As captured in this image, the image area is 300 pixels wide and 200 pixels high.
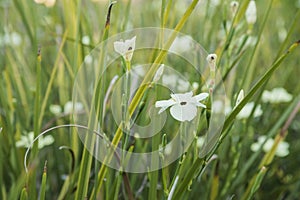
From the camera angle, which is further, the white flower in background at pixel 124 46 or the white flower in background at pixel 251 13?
the white flower in background at pixel 251 13

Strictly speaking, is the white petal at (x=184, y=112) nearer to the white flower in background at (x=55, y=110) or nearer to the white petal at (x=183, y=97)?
the white petal at (x=183, y=97)

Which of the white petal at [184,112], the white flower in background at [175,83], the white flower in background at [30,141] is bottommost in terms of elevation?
the white flower in background at [30,141]

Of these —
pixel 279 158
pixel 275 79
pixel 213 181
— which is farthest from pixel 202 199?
pixel 275 79

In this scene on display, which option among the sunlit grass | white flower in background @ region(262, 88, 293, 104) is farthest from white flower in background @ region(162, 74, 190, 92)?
white flower in background @ region(262, 88, 293, 104)

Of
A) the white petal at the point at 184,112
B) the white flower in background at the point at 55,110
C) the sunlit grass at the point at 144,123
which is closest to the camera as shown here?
the white petal at the point at 184,112

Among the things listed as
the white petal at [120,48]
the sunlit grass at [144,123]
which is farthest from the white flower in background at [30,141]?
the white petal at [120,48]

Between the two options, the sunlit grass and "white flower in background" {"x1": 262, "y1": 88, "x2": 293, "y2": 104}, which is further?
"white flower in background" {"x1": 262, "y1": 88, "x2": 293, "y2": 104}

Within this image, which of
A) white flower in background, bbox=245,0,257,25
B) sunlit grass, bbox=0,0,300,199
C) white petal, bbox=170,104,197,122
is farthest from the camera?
white flower in background, bbox=245,0,257,25

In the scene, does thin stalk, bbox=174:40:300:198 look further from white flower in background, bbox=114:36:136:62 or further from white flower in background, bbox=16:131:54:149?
white flower in background, bbox=16:131:54:149
